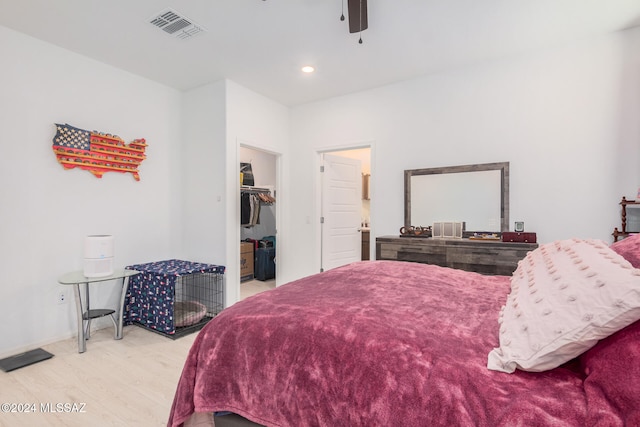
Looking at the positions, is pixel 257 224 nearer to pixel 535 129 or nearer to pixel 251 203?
pixel 251 203

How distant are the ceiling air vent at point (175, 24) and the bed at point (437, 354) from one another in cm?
241

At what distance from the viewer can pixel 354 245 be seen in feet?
16.6

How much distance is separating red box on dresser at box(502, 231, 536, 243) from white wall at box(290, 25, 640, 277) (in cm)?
29

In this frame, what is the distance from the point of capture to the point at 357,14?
2.25 metres

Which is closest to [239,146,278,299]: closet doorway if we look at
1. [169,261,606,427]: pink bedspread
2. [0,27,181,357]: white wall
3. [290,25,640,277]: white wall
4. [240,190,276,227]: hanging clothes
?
[240,190,276,227]: hanging clothes

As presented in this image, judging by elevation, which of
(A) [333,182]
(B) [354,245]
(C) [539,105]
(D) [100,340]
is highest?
(C) [539,105]

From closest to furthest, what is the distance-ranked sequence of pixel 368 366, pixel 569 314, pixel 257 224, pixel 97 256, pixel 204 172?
pixel 569 314, pixel 368 366, pixel 97 256, pixel 204 172, pixel 257 224

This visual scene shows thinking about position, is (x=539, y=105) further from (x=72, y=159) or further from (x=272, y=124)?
(x=72, y=159)

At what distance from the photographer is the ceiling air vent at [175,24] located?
2.57 m

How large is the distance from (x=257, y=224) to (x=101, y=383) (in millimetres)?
3735

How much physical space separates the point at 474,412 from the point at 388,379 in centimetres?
23

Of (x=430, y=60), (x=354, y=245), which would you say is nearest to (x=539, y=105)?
(x=430, y=60)

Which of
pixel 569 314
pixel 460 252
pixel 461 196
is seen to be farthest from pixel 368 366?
pixel 461 196

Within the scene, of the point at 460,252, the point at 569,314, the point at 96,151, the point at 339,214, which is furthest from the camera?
the point at 339,214
